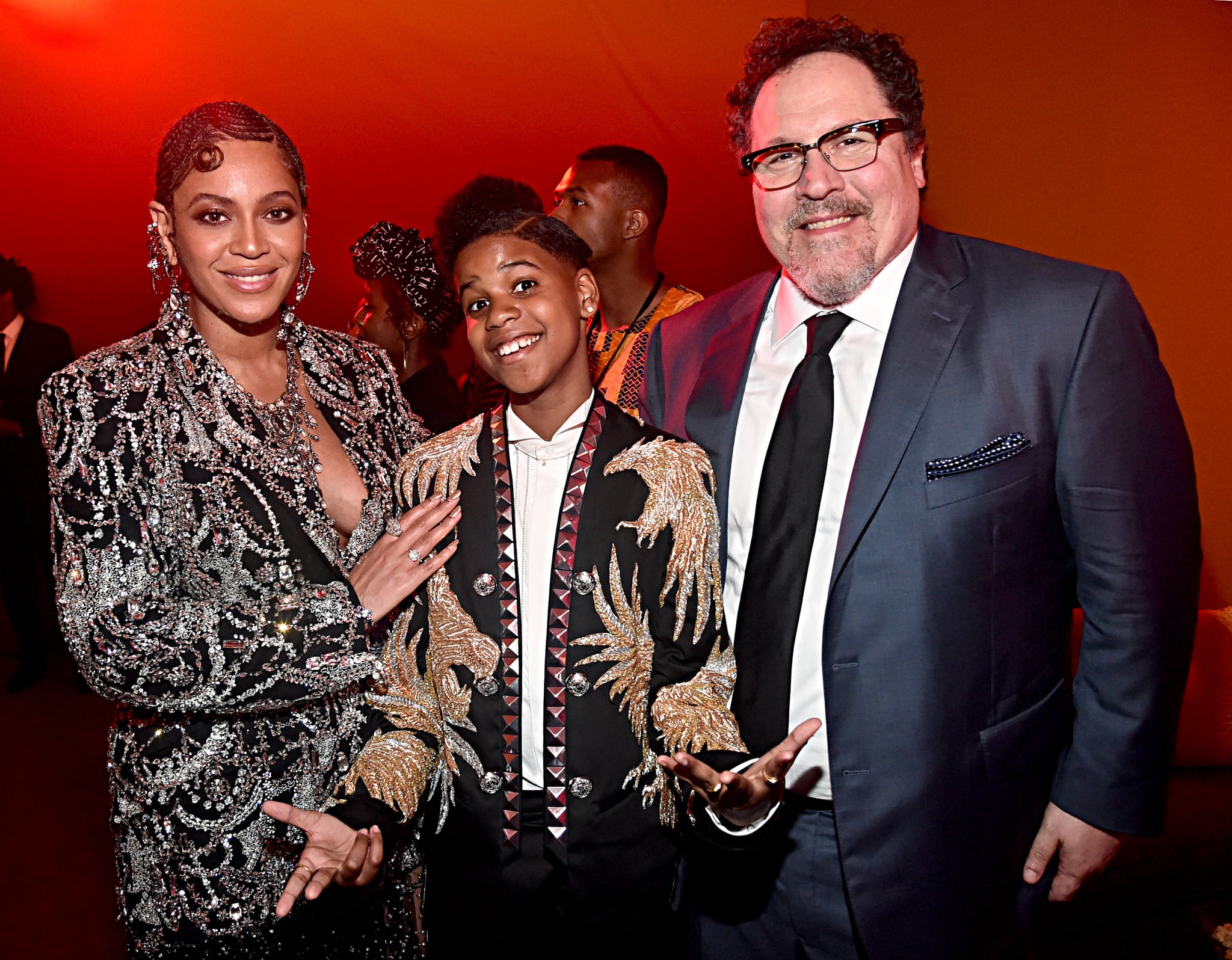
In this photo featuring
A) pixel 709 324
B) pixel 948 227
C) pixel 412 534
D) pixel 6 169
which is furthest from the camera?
pixel 6 169

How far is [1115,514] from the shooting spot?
4.64 ft

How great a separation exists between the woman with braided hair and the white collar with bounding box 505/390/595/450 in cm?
19

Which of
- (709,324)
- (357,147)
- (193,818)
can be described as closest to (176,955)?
(193,818)

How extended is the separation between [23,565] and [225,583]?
176 inches

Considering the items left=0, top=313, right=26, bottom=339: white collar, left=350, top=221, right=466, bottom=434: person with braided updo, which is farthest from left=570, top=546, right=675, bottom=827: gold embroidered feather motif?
left=0, top=313, right=26, bottom=339: white collar

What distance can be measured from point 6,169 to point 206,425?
4240 millimetres

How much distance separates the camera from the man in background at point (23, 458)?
486cm

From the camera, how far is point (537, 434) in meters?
1.61

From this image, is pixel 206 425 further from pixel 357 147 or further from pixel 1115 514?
pixel 357 147

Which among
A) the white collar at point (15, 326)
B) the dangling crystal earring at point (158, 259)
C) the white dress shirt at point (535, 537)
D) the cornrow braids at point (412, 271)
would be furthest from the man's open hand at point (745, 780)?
the white collar at point (15, 326)

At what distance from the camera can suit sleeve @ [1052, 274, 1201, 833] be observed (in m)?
1.40

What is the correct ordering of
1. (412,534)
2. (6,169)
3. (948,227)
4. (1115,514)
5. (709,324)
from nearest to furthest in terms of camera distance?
(1115,514) → (412,534) → (709,324) → (948,227) → (6,169)

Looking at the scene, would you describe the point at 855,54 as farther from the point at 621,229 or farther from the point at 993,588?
the point at 621,229

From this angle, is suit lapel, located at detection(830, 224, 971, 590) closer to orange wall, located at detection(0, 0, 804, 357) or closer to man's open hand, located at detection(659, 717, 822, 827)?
man's open hand, located at detection(659, 717, 822, 827)
